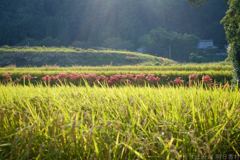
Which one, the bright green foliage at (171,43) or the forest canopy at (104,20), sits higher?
the forest canopy at (104,20)

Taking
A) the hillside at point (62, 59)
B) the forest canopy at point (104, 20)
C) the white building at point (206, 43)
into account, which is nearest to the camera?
the hillside at point (62, 59)

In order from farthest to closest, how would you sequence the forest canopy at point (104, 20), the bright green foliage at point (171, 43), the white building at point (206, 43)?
the white building at point (206, 43) < the forest canopy at point (104, 20) < the bright green foliage at point (171, 43)

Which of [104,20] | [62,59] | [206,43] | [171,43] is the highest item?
[104,20]

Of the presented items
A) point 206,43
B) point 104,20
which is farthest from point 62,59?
point 206,43

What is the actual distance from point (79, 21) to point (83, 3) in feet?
26.7

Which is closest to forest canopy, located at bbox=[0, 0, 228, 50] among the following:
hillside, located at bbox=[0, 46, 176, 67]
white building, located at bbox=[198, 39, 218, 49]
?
white building, located at bbox=[198, 39, 218, 49]

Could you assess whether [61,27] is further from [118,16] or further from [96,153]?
[96,153]

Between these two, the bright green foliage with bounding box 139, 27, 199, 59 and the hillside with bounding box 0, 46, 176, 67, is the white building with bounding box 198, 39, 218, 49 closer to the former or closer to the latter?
the bright green foliage with bounding box 139, 27, 199, 59

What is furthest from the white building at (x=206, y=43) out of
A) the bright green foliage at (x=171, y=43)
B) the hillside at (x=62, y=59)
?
the hillside at (x=62, y=59)

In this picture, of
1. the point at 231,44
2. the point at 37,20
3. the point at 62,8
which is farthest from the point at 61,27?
the point at 231,44

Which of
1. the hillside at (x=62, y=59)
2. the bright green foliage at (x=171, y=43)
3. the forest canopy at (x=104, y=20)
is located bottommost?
the hillside at (x=62, y=59)

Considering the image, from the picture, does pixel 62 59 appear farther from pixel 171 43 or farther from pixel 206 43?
pixel 206 43

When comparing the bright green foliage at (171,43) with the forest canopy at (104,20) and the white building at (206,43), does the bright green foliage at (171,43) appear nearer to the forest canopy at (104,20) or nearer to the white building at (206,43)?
the forest canopy at (104,20)

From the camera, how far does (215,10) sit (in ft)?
190
